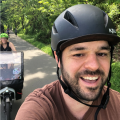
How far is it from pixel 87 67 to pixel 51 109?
0.52 meters

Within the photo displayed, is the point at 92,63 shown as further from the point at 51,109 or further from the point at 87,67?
the point at 51,109

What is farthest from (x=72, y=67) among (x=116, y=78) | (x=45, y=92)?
(x=116, y=78)

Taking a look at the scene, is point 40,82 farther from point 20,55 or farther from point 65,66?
point 65,66

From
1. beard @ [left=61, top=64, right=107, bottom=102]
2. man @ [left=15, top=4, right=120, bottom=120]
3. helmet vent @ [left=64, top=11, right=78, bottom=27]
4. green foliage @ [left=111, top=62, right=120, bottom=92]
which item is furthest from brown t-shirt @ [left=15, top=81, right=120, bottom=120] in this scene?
green foliage @ [left=111, top=62, right=120, bottom=92]

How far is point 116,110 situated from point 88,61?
0.61m

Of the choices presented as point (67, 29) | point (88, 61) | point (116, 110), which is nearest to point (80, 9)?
point (67, 29)

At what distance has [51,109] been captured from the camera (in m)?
1.20

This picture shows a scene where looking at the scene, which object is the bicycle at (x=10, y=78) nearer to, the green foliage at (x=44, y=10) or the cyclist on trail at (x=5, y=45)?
the cyclist on trail at (x=5, y=45)

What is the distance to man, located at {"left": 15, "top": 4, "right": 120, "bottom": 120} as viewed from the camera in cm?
120

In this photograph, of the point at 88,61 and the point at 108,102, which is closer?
the point at 88,61

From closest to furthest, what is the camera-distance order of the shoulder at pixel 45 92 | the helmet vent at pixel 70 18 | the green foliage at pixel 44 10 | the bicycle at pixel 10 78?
the shoulder at pixel 45 92
the helmet vent at pixel 70 18
the bicycle at pixel 10 78
the green foliage at pixel 44 10

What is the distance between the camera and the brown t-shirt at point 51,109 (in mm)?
1154

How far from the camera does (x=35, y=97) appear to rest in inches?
49.9

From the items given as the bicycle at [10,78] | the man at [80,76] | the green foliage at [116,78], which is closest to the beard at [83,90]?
the man at [80,76]
